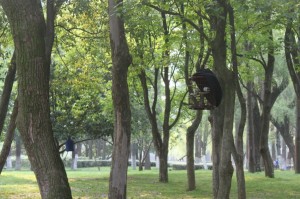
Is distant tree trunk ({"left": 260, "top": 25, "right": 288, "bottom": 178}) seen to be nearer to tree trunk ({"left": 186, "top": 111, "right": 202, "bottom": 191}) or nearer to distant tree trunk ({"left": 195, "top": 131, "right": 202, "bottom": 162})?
tree trunk ({"left": 186, "top": 111, "right": 202, "bottom": 191})

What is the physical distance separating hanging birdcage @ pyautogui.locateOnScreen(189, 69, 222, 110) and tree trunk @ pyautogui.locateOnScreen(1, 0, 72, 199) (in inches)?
102

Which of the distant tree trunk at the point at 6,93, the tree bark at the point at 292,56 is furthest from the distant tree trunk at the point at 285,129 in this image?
the distant tree trunk at the point at 6,93

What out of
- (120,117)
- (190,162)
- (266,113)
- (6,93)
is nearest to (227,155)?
(120,117)

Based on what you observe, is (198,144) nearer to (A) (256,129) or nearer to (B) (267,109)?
(A) (256,129)

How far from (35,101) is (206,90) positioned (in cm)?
288

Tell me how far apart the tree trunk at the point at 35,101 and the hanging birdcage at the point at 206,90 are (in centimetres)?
258

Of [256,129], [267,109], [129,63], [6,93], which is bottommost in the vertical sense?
[256,129]

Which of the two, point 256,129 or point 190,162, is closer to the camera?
point 190,162

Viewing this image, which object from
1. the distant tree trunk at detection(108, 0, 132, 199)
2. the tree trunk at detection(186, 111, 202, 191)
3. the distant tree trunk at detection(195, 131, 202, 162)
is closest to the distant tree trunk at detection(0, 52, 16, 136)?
the distant tree trunk at detection(108, 0, 132, 199)

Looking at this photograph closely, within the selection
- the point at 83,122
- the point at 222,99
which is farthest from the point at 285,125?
the point at 222,99

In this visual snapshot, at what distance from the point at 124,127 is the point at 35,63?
251cm

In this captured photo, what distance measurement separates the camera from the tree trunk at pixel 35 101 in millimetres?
6590

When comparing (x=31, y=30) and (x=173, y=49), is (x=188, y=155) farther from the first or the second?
(x=31, y=30)

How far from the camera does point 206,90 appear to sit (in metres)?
7.59
